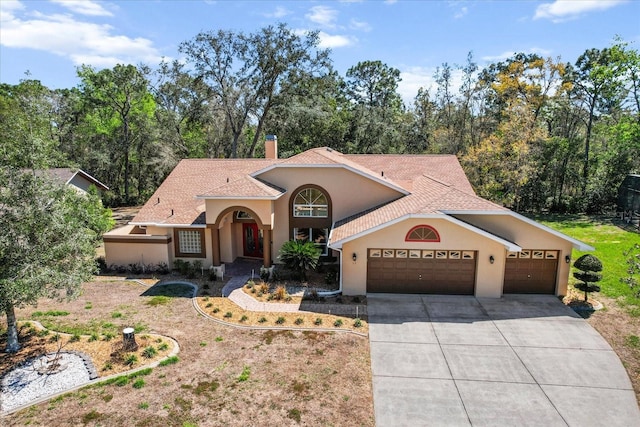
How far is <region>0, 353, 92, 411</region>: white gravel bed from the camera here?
1018 cm

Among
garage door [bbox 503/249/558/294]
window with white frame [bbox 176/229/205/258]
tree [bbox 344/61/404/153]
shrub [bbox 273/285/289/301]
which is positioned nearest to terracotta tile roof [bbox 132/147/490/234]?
window with white frame [bbox 176/229/205/258]

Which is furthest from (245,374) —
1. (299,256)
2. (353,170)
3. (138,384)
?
(353,170)

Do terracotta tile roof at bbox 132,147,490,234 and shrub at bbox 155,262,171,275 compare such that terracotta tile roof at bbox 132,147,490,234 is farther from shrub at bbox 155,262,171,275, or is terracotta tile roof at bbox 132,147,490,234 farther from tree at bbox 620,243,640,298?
tree at bbox 620,243,640,298

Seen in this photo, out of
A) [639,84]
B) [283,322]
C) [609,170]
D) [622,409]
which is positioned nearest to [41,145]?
[283,322]

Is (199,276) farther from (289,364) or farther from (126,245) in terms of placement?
(289,364)

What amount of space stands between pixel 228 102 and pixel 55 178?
28347mm

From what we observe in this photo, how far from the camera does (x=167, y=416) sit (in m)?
9.47

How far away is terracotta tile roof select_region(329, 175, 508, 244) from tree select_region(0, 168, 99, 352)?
9.47 meters

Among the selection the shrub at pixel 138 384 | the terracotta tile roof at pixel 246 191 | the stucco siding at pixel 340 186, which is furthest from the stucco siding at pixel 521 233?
the shrub at pixel 138 384

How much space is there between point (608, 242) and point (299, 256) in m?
20.5

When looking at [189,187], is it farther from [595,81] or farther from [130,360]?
[595,81]

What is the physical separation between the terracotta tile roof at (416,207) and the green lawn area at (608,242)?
6.50 m

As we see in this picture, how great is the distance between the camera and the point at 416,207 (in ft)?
56.5

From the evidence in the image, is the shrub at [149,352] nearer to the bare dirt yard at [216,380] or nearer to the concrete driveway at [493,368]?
the bare dirt yard at [216,380]
